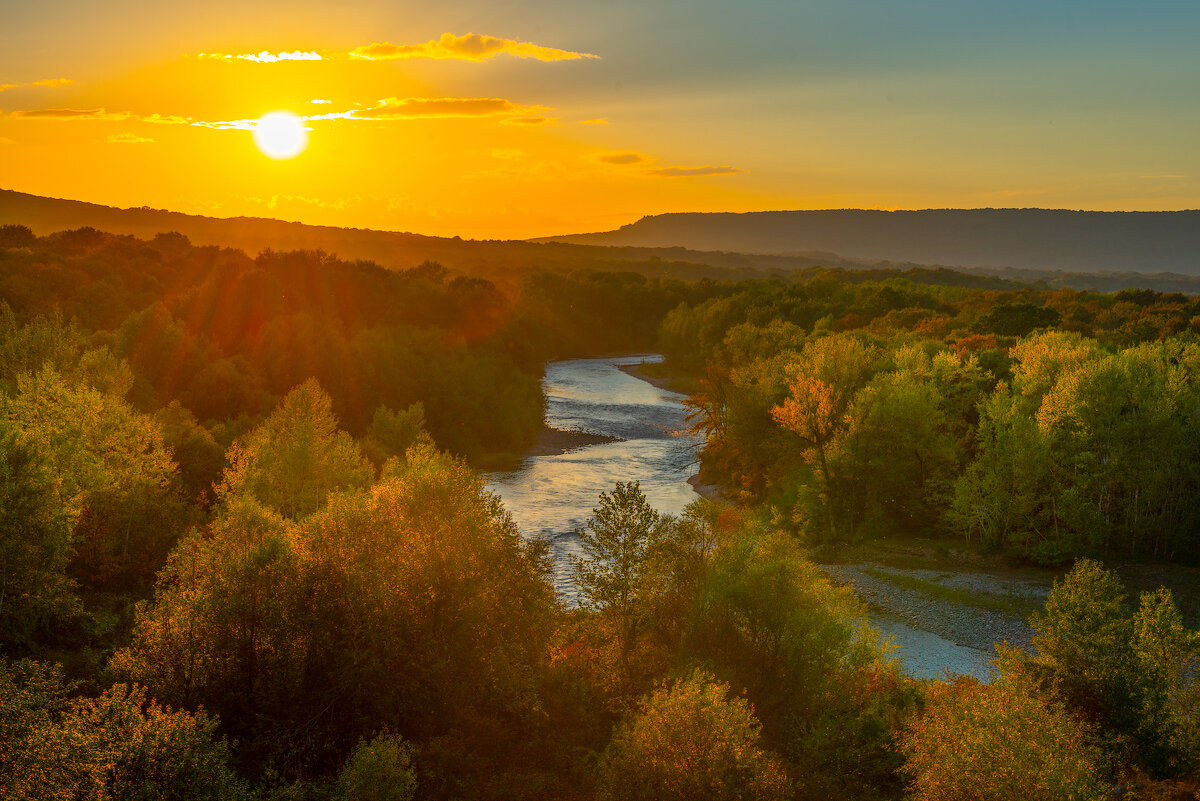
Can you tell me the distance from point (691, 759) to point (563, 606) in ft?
71.3

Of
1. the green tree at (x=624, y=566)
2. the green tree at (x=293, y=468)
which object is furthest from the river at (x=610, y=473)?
the green tree at (x=293, y=468)

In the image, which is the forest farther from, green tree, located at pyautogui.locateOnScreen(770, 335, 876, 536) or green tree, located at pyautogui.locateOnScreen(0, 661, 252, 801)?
green tree, located at pyautogui.locateOnScreen(770, 335, 876, 536)

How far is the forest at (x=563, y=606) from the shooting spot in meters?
23.7

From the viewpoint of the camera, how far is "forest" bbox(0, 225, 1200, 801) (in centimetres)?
2370

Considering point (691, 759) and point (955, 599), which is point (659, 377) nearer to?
point (955, 599)

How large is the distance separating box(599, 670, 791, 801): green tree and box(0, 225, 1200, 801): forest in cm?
10

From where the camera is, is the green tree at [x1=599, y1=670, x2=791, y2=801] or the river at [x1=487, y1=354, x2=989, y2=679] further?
the river at [x1=487, y1=354, x2=989, y2=679]

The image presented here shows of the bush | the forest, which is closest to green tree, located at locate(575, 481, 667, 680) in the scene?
the forest

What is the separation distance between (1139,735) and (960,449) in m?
36.7

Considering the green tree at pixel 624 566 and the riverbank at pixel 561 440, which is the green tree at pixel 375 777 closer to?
the green tree at pixel 624 566

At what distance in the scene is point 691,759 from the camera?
76.8ft

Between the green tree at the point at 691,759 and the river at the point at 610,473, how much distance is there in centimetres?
2132

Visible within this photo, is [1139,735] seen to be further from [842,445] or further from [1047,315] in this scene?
[1047,315]

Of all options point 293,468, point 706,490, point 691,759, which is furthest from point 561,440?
point 691,759
